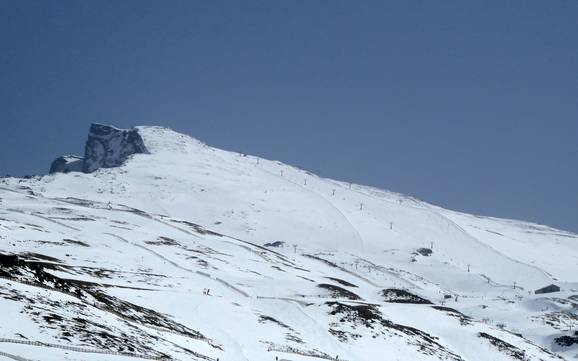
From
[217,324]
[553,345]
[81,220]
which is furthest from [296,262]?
[217,324]

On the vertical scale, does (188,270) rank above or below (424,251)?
below

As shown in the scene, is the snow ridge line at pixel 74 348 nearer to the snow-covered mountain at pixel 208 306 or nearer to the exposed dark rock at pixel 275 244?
the snow-covered mountain at pixel 208 306

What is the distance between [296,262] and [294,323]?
72.2 meters

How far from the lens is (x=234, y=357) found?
34250mm

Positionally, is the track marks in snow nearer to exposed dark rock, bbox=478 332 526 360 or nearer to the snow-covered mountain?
the snow-covered mountain

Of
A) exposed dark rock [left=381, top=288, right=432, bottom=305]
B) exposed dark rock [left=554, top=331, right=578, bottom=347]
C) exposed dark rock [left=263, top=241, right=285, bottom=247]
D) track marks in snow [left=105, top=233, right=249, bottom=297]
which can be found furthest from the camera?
exposed dark rock [left=263, top=241, right=285, bottom=247]

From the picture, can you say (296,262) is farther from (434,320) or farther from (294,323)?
(294,323)

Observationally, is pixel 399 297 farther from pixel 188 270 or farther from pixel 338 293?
pixel 188 270

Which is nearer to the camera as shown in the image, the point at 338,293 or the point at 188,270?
the point at 188,270

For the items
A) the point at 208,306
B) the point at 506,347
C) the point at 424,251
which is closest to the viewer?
the point at 208,306

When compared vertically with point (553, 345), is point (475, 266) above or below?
above

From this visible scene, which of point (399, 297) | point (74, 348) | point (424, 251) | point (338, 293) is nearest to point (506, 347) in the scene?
point (338, 293)

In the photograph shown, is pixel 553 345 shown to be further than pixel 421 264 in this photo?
No

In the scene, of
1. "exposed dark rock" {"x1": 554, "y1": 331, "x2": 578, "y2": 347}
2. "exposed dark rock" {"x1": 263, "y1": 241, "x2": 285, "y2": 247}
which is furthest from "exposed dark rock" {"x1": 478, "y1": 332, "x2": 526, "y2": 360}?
"exposed dark rock" {"x1": 263, "y1": 241, "x2": 285, "y2": 247}
